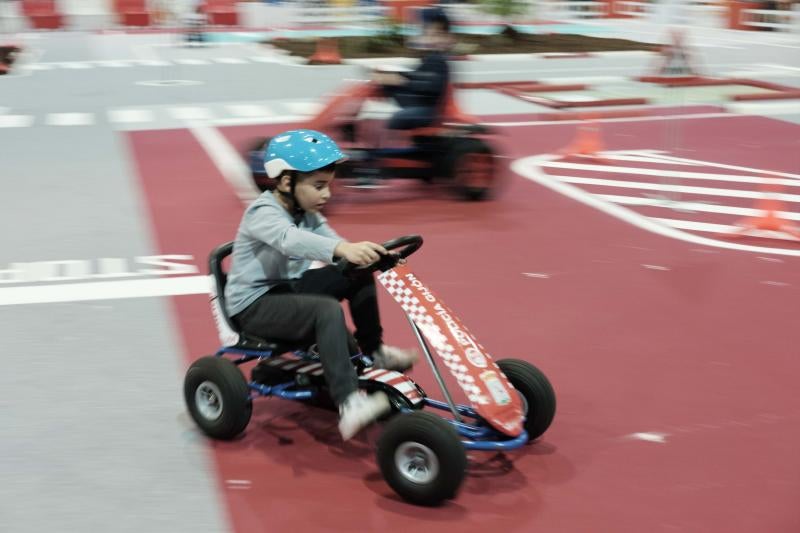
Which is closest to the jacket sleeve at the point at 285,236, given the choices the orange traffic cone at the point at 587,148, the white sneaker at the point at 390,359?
the white sneaker at the point at 390,359

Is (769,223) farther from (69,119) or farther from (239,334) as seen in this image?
(69,119)

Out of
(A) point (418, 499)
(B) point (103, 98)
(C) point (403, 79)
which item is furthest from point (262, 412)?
(B) point (103, 98)

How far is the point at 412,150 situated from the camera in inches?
327

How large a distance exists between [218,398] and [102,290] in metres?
2.33

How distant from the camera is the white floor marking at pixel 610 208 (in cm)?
718

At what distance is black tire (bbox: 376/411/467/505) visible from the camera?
3.56 m

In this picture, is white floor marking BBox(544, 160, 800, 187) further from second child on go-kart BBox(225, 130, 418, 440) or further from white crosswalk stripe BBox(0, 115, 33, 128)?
white crosswalk stripe BBox(0, 115, 33, 128)

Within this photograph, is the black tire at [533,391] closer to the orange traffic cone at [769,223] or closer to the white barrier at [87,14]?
the orange traffic cone at [769,223]

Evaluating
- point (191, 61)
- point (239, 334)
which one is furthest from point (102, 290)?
point (191, 61)

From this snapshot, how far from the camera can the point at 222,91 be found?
1484 centimetres

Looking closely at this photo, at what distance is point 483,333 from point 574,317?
0.59m

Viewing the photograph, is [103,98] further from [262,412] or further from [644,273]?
A: [262,412]

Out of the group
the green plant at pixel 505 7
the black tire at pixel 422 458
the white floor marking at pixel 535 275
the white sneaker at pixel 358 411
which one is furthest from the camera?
the green plant at pixel 505 7

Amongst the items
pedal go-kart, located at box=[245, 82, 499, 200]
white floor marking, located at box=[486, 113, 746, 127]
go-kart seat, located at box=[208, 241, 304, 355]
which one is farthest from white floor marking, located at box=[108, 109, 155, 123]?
go-kart seat, located at box=[208, 241, 304, 355]
